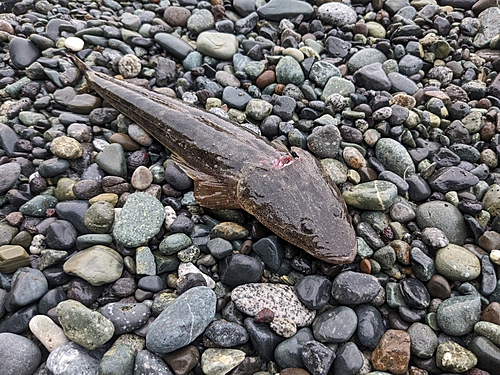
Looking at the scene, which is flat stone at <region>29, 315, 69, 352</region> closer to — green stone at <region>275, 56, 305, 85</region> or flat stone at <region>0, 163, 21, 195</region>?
flat stone at <region>0, 163, 21, 195</region>

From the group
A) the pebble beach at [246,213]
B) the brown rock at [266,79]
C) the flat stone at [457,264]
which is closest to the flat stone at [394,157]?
the pebble beach at [246,213]

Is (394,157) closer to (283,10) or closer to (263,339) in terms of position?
(263,339)

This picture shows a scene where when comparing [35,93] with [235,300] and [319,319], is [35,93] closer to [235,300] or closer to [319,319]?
[235,300]

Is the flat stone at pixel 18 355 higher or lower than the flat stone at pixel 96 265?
lower

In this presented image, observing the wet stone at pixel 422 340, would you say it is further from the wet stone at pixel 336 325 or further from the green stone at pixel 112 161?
the green stone at pixel 112 161

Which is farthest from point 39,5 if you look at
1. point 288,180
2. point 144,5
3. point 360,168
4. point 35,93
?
point 360,168

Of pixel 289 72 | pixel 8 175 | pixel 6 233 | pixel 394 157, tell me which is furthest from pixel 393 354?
pixel 8 175
